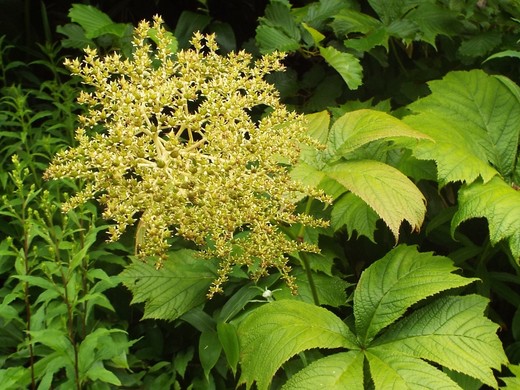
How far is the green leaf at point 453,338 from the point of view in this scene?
1.58 m

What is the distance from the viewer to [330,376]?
5.07 feet

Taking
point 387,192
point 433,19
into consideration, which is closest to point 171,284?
point 387,192

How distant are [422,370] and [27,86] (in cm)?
269

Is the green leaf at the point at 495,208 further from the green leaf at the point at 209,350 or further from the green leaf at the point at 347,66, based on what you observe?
the green leaf at the point at 209,350

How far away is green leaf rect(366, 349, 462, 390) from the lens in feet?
4.96

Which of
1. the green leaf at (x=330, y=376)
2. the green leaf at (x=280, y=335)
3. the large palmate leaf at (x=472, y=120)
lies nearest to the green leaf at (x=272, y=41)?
the large palmate leaf at (x=472, y=120)

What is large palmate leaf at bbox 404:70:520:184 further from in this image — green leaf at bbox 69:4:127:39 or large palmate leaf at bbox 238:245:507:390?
green leaf at bbox 69:4:127:39

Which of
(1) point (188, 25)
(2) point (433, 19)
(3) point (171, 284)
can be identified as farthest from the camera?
(1) point (188, 25)

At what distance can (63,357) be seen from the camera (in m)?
1.72

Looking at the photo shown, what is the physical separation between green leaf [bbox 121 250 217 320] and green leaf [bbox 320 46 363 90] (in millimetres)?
789

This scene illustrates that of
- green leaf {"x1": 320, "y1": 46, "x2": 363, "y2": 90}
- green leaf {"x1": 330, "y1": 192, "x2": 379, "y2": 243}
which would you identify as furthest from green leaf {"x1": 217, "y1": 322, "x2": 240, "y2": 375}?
green leaf {"x1": 320, "y1": 46, "x2": 363, "y2": 90}

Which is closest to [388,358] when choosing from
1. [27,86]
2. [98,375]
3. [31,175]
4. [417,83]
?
[98,375]

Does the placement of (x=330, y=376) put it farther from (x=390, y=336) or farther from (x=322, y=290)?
(x=322, y=290)

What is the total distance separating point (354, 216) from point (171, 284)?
60 centimetres
